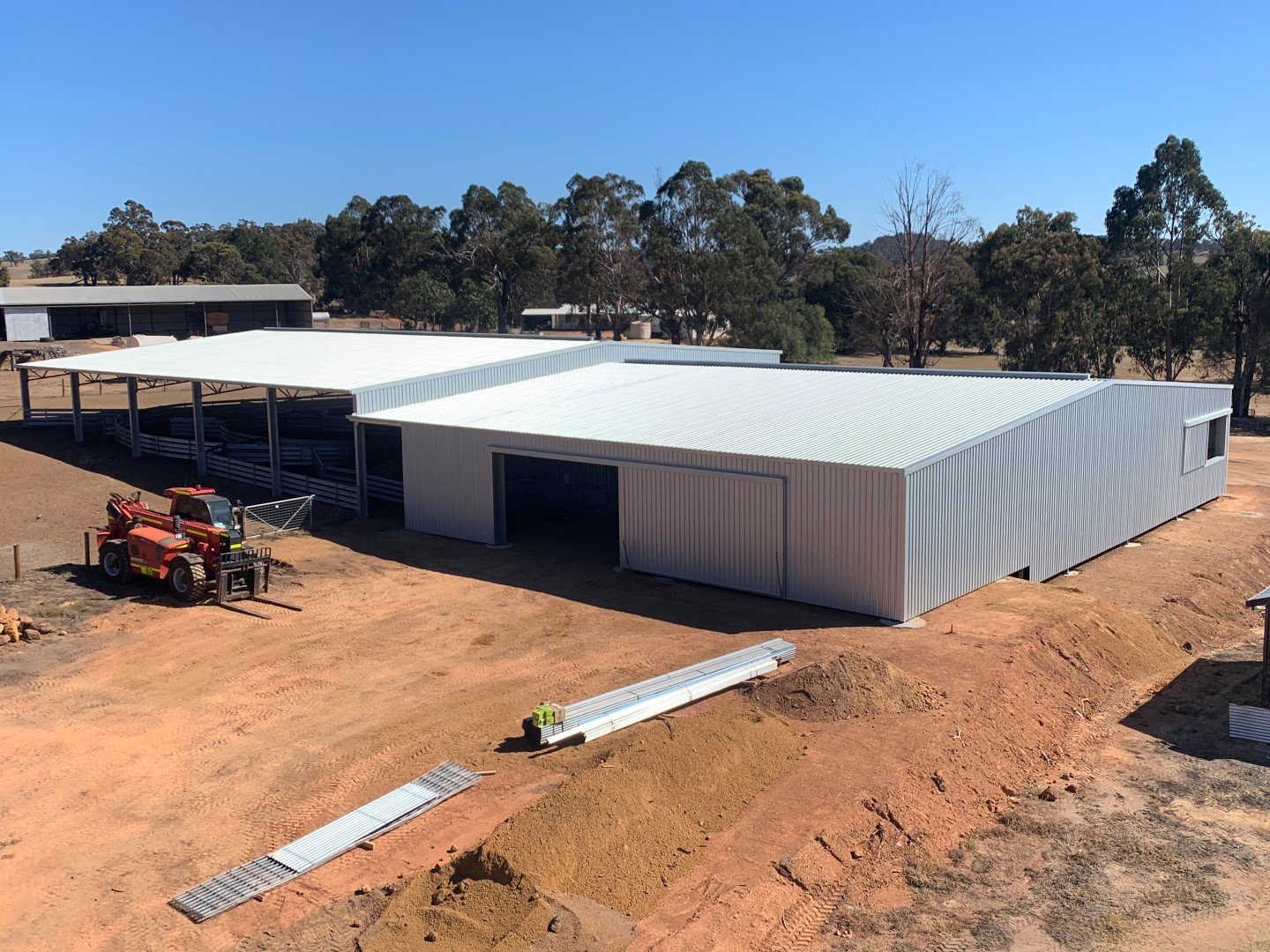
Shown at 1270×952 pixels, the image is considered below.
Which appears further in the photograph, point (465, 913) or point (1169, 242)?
point (1169, 242)

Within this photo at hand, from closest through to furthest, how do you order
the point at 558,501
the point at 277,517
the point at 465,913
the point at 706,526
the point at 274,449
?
the point at 465,913
the point at 706,526
the point at 277,517
the point at 558,501
the point at 274,449

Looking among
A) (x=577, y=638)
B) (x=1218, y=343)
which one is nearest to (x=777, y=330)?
(x=1218, y=343)

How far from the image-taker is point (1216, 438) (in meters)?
32.8

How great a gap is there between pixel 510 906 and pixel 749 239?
62.3 metres

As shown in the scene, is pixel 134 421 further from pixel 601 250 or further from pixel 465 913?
pixel 601 250

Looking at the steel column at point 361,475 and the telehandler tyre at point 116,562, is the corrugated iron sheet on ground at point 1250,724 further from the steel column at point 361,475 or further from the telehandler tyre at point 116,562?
the steel column at point 361,475

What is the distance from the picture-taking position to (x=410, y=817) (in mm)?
12430

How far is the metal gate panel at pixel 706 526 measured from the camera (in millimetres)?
20781

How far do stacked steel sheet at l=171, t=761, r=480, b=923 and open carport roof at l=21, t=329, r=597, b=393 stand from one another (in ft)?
55.7

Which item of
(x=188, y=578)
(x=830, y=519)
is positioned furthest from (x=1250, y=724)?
(x=188, y=578)

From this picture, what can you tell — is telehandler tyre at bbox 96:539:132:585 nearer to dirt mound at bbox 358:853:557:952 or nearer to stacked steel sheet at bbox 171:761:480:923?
stacked steel sheet at bbox 171:761:480:923

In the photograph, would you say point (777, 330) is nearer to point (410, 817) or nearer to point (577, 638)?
point (577, 638)

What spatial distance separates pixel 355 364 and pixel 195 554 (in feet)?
45.1

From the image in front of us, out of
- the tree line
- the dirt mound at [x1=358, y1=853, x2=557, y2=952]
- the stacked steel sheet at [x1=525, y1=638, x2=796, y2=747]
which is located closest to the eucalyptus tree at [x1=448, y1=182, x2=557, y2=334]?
the tree line
